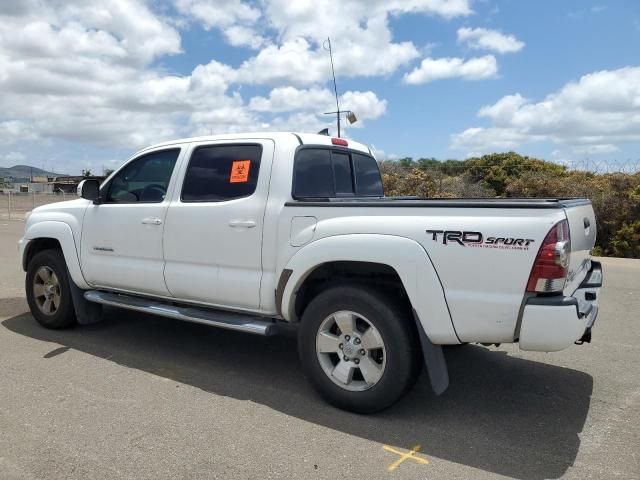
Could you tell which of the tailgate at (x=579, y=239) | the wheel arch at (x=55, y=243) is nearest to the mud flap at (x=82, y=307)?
the wheel arch at (x=55, y=243)

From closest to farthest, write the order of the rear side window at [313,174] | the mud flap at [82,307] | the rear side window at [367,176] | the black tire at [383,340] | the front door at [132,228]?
the black tire at [383,340] < the rear side window at [313,174] < the front door at [132,228] < the rear side window at [367,176] < the mud flap at [82,307]

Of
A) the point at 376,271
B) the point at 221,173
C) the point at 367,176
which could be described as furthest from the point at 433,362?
the point at 367,176

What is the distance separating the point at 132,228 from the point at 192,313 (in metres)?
1.06

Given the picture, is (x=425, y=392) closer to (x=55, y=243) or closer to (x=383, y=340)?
(x=383, y=340)

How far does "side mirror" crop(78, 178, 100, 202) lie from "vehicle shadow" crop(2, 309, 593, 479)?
1456mm

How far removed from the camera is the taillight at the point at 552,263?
10.5 ft

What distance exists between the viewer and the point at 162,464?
3.27 m

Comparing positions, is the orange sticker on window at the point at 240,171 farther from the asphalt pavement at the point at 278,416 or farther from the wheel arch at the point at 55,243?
the wheel arch at the point at 55,243

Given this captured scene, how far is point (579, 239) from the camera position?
142 inches

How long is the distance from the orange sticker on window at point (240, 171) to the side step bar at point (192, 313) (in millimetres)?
1100

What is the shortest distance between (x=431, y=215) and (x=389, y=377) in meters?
1.10

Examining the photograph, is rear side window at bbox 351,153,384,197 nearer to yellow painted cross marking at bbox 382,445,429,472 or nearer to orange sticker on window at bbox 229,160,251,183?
orange sticker on window at bbox 229,160,251,183

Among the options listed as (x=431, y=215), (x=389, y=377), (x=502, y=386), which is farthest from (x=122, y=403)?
(x=502, y=386)

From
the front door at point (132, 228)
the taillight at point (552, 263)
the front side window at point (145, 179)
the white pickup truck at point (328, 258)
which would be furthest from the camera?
the front side window at point (145, 179)
